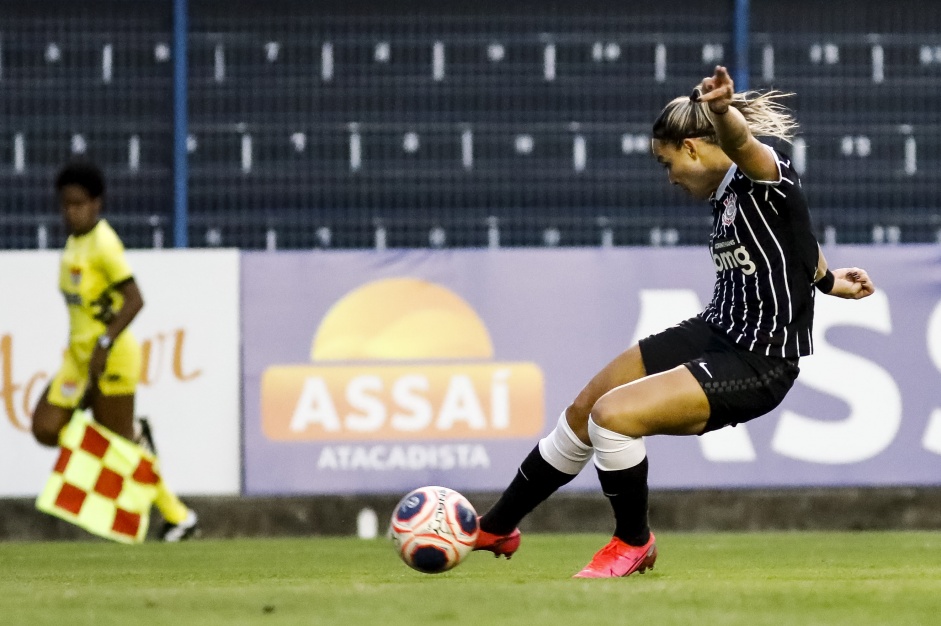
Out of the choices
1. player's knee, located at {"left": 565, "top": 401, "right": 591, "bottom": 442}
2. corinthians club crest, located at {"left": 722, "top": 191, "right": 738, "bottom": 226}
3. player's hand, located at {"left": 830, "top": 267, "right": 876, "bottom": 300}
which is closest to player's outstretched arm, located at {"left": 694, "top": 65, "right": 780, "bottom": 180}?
corinthians club crest, located at {"left": 722, "top": 191, "right": 738, "bottom": 226}

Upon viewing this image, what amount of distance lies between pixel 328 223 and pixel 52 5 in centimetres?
197

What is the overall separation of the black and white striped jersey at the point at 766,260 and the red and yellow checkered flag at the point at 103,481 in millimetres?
4255

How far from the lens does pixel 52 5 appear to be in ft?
35.1

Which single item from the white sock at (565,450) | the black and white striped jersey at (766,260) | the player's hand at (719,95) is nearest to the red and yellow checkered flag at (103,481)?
the white sock at (565,450)

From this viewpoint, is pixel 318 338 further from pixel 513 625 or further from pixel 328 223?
pixel 513 625

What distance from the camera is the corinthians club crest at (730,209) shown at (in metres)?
5.91

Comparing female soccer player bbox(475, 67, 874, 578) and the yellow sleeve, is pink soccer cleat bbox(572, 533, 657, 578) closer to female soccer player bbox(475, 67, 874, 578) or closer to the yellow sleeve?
female soccer player bbox(475, 67, 874, 578)

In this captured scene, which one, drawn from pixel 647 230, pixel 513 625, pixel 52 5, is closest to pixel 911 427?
pixel 647 230

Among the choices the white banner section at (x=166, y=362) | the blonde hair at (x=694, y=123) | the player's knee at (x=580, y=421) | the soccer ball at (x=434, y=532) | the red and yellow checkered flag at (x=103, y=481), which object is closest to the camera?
the blonde hair at (x=694, y=123)

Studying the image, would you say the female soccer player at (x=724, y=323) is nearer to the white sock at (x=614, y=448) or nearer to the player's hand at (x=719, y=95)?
the white sock at (x=614, y=448)

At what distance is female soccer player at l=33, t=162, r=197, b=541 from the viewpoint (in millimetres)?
9578

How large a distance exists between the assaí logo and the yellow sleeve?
1.06 m

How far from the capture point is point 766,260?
5.90 meters

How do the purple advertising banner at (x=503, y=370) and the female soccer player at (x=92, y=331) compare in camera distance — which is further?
the purple advertising banner at (x=503, y=370)
